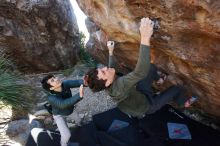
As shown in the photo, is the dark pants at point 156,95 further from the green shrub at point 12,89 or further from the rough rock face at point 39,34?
the rough rock face at point 39,34

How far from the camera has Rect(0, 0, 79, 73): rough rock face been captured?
24.8ft

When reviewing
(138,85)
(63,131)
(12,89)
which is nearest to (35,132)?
(63,131)

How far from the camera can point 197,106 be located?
5461mm

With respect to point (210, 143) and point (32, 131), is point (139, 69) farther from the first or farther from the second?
point (32, 131)

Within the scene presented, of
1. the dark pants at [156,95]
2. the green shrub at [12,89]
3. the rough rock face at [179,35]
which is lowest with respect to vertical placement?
the green shrub at [12,89]

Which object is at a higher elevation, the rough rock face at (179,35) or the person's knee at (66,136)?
the rough rock face at (179,35)

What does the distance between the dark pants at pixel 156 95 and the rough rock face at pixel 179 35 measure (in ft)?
0.73

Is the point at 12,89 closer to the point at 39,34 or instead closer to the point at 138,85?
the point at 39,34

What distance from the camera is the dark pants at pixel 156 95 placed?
4.70 meters

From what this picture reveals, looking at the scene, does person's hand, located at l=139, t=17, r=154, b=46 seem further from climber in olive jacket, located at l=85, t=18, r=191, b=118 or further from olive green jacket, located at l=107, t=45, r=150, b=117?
olive green jacket, located at l=107, t=45, r=150, b=117

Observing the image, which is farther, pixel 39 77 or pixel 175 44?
pixel 39 77

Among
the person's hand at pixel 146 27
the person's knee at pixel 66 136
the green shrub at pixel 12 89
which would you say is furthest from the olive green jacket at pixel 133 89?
the green shrub at pixel 12 89

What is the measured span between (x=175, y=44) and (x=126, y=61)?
1.55 meters

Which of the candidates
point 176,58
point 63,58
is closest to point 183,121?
point 176,58
